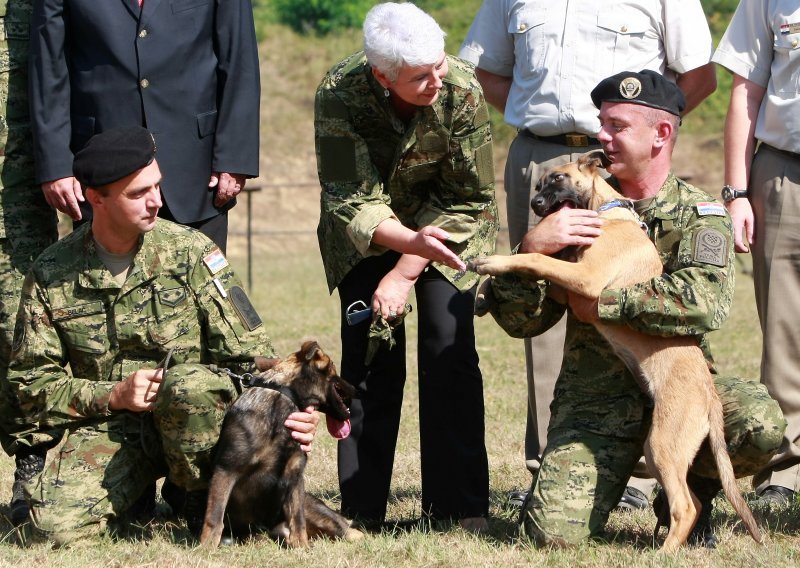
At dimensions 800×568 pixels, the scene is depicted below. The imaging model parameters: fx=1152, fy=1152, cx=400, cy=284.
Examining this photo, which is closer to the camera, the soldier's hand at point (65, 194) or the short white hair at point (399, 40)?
the short white hair at point (399, 40)

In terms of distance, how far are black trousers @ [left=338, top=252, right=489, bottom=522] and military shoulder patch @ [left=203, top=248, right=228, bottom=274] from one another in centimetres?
52

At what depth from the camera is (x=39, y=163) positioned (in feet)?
16.1

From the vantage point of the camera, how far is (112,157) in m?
4.38

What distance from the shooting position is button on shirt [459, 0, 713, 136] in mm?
5367

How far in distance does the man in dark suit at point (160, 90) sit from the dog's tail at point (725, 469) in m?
2.30

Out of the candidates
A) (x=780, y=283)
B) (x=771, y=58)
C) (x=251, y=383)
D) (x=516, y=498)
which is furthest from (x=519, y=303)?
(x=771, y=58)

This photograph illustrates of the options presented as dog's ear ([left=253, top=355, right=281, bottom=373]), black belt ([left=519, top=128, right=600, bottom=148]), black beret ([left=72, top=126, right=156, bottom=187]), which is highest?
black belt ([left=519, top=128, right=600, bottom=148])

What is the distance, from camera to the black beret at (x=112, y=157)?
14.3 ft

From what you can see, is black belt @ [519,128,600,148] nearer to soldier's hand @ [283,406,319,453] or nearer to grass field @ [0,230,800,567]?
grass field @ [0,230,800,567]

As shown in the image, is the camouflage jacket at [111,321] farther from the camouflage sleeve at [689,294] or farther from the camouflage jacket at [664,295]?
the camouflage sleeve at [689,294]

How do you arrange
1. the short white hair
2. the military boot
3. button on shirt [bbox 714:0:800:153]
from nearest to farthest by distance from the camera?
the short white hair < the military boot < button on shirt [bbox 714:0:800:153]

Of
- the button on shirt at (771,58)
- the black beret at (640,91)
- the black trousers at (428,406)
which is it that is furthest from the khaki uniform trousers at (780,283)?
the black trousers at (428,406)

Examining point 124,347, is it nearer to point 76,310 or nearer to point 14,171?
point 76,310

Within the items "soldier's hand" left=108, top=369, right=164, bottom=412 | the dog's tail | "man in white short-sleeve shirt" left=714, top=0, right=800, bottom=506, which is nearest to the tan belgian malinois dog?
the dog's tail
